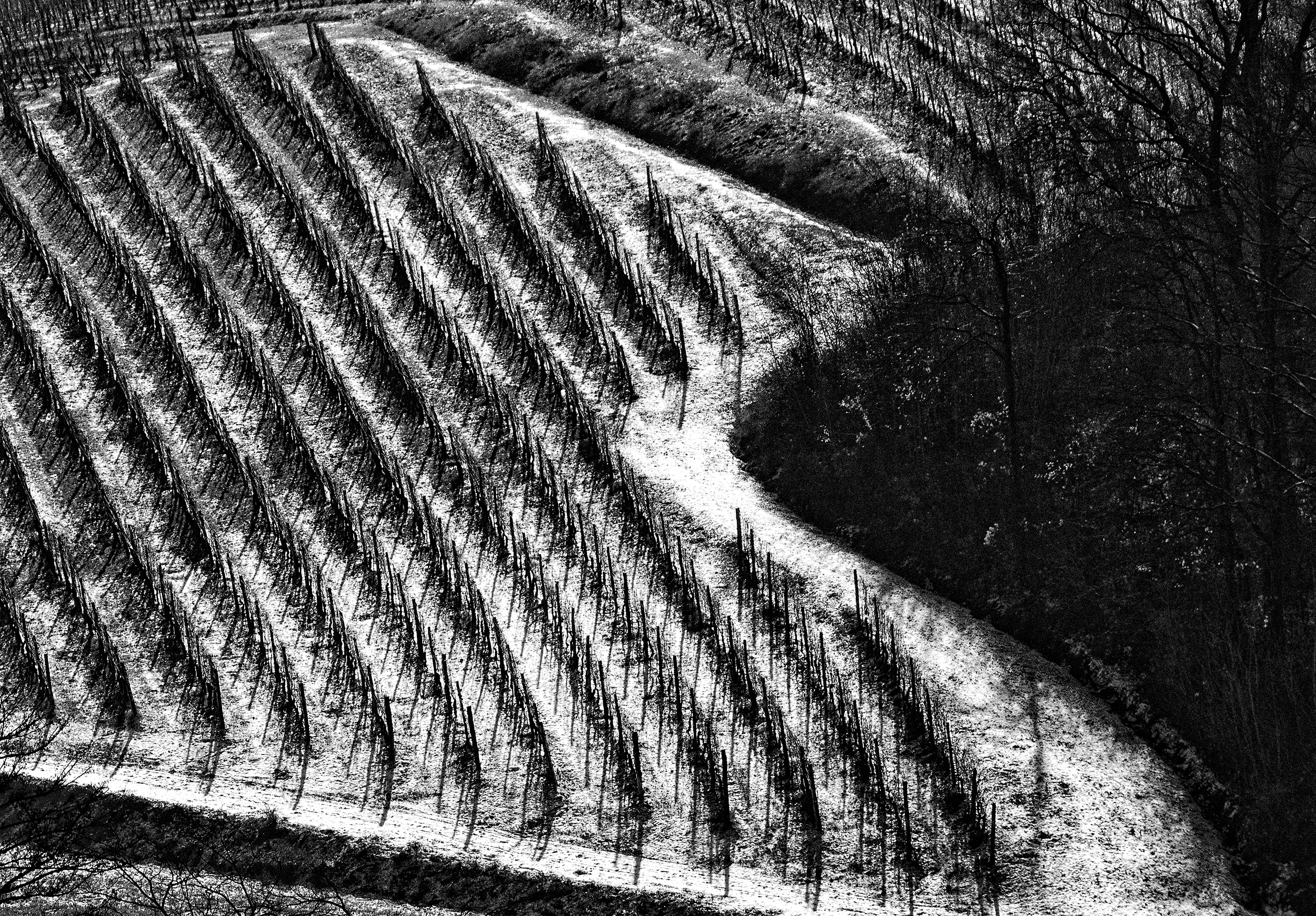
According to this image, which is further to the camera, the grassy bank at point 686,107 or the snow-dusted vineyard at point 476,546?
the grassy bank at point 686,107

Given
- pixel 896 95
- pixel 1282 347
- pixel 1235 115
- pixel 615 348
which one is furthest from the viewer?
pixel 896 95

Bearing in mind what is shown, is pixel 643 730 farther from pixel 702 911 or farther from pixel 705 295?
pixel 705 295

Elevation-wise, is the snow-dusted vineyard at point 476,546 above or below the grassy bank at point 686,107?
below

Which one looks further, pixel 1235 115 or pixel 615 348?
pixel 615 348

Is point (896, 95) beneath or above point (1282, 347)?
above

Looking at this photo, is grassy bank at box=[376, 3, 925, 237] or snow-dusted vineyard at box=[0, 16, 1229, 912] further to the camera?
grassy bank at box=[376, 3, 925, 237]

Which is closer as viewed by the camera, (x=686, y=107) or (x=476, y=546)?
(x=476, y=546)

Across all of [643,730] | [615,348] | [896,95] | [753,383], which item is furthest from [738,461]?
[896,95]

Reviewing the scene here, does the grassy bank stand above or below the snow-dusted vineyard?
above
